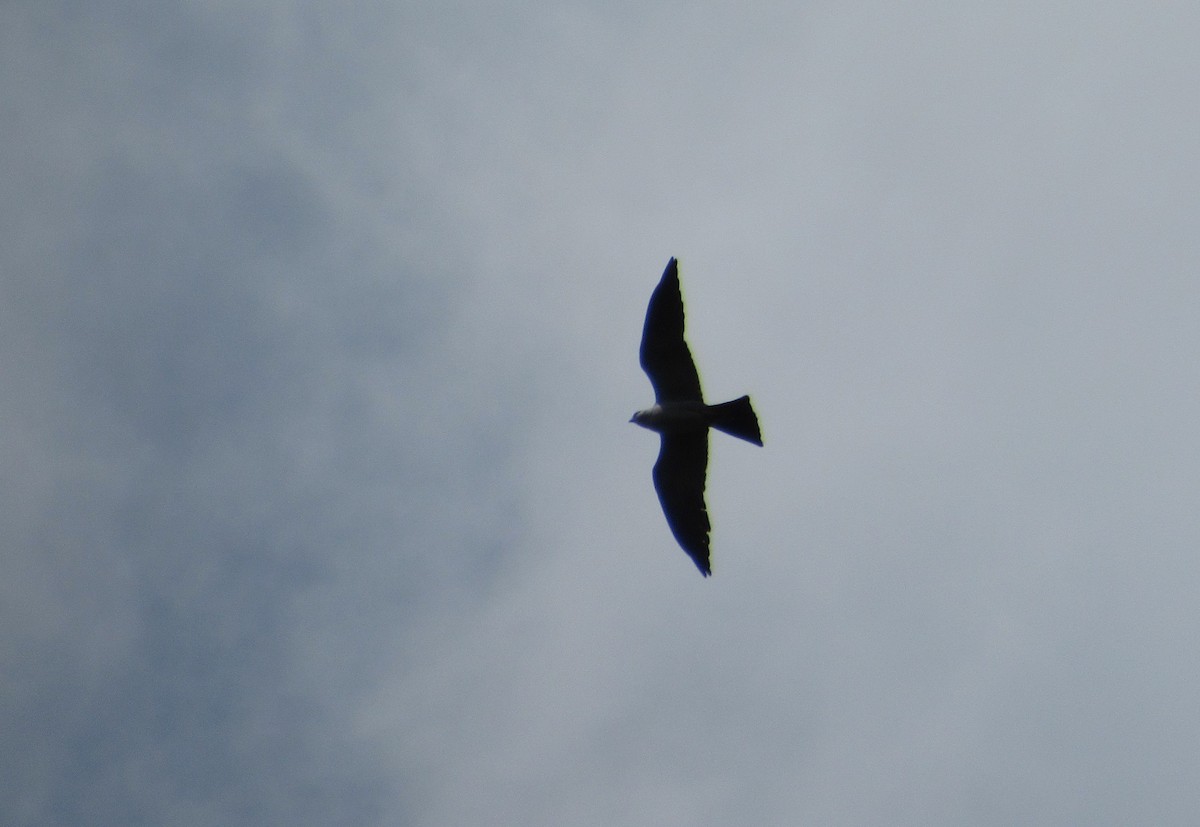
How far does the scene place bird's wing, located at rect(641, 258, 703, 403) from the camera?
14656 millimetres

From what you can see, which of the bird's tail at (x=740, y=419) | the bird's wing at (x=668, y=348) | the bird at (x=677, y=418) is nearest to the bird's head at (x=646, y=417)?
the bird at (x=677, y=418)

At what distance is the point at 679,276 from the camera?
1480 centimetres

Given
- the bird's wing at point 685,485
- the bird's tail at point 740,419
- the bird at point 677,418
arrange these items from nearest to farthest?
the bird's tail at point 740,419
the bird at point 677,418
the bird's wing at point 685,485

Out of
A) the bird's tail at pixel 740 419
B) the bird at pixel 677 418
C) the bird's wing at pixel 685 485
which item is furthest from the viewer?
the bird's wing at pixel 685 485

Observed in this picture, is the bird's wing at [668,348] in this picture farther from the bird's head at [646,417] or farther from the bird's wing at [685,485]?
the bird's wing at [685,485]

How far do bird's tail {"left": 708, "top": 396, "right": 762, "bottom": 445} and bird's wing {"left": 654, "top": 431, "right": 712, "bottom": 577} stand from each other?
1108mm

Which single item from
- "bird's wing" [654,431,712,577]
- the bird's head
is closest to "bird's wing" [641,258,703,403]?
the bird's head

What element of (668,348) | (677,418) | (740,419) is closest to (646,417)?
(677,418)

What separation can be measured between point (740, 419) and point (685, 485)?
223 centimetres

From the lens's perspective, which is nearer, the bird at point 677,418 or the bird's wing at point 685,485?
the bird at point 677,418

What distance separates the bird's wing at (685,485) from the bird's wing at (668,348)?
2.93 ft

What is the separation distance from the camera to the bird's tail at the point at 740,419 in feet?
44.8

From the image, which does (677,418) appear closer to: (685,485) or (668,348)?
(668,348)

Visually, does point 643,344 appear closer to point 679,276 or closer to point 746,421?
point 679,276
